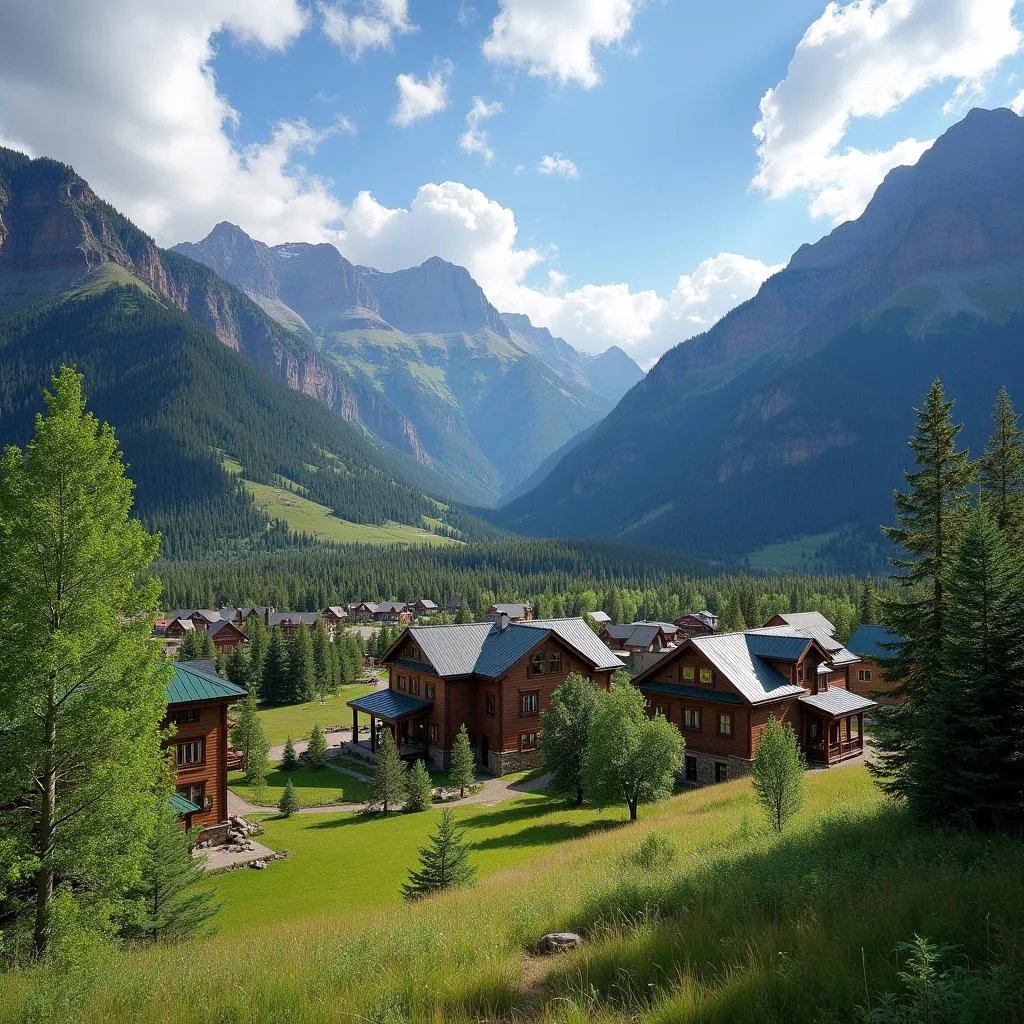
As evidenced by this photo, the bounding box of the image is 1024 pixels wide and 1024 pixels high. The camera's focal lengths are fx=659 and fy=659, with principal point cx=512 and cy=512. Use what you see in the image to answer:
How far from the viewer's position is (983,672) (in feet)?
52.8

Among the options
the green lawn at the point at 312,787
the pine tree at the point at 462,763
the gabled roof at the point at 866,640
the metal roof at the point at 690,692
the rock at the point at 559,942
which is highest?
the gabled roof at the point at 866,640

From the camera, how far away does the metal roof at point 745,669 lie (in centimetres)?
4328

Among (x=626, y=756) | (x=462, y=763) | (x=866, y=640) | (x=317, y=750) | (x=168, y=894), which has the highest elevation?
(x=866, y=640)

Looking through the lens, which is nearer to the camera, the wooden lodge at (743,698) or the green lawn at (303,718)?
the wooden lodge at (743,698)

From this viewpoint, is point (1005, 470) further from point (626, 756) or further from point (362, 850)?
point (362, 850)

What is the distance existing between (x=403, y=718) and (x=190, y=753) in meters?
18.6

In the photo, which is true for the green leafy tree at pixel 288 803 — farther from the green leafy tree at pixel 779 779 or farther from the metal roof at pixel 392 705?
the green leafy tree at pixel 779 779

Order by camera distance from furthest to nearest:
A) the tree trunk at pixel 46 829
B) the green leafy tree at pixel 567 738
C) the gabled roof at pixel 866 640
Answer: the gabled roof at pixel 866 640, the green leafy tree at pixel 567 738, the tree trunk at pixel 46 829

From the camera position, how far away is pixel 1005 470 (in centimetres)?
2955

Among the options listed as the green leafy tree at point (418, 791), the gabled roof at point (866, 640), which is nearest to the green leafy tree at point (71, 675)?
the green leafy tree at point (418, 791)

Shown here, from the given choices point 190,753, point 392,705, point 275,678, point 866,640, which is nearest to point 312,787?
point 392,705

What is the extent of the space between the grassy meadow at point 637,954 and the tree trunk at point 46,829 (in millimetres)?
2242

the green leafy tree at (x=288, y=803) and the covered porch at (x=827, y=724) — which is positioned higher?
the covered porch at (x=827, y=724)

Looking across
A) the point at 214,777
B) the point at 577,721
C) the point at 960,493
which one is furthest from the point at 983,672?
the point at 214,777
